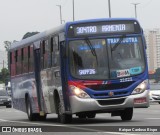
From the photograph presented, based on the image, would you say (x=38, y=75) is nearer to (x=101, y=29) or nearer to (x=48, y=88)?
(x=48, y=88)

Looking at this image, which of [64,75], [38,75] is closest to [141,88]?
[64,75]

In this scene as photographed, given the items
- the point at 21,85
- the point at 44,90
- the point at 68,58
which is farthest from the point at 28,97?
the point at 68,58

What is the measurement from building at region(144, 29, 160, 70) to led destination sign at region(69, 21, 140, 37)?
95664 millimetres

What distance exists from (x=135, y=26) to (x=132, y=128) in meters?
4.38

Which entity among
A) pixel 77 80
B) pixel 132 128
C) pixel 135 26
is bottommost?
pixel 132 128

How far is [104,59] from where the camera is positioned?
18766 millimetres

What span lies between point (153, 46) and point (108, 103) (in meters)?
104

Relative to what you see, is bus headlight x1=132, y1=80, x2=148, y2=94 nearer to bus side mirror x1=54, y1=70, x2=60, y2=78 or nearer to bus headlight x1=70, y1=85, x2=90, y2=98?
bus headlight x1=70, y1=85, x2=90, y2=98

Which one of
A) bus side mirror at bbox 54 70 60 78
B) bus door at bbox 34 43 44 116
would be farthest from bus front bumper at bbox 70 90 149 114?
bus door at bbox 34 43 44 116

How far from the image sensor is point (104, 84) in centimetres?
1870

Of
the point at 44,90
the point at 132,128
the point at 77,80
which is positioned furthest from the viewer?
the point at 44,90

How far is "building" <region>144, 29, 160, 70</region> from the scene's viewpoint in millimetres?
116869

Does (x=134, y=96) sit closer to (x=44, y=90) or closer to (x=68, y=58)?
(x=68, y=58)

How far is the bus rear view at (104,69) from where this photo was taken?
18656mm
